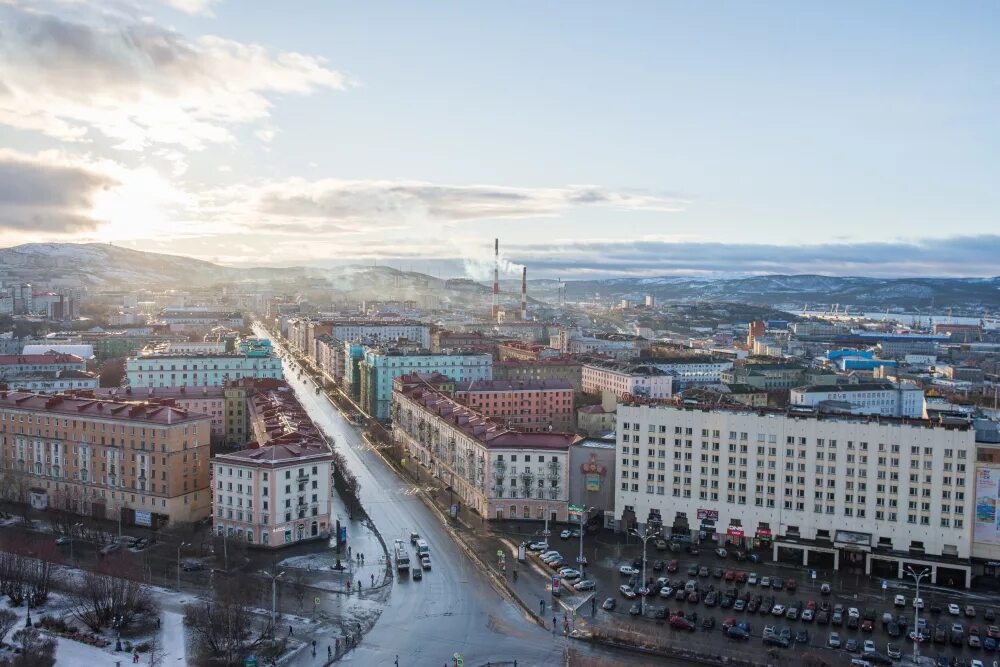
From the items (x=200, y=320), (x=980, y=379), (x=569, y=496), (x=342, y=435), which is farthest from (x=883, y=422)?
(x=200, y=320)

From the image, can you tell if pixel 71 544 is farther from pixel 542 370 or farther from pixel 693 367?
pixel 693 367

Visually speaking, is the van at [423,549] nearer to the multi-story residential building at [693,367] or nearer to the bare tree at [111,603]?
the bare tree at [111,603]

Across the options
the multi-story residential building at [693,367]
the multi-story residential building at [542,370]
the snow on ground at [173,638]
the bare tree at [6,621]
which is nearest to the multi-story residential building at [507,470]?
the snow on ground at [173,638]

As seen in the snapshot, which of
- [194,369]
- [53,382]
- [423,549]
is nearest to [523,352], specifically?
[194,369]

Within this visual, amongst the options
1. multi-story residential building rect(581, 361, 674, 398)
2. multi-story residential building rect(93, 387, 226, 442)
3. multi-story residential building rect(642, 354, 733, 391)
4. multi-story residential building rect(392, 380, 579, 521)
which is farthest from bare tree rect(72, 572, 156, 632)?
multi-story residential building rect(642, 354, 733, 391)

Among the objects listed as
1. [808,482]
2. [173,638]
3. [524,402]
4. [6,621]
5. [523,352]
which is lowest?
[173,638]

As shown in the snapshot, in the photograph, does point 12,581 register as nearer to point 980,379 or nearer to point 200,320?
point 980,379
